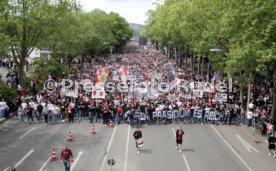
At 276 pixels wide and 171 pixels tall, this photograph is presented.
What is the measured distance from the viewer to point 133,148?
22.9 meters

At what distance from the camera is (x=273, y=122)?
27203 millimetres

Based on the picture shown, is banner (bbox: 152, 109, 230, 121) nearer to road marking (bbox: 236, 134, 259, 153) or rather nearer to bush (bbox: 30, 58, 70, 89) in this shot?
road marking (bbox: 236, 134, 259, 153)

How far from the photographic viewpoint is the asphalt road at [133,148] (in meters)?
19.9

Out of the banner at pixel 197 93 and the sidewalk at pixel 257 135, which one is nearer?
the sidewalk at pixel 257 135

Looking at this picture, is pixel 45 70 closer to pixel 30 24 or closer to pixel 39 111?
pixel 30 24

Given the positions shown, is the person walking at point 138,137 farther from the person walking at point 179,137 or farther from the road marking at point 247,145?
the road marking at point 247,145

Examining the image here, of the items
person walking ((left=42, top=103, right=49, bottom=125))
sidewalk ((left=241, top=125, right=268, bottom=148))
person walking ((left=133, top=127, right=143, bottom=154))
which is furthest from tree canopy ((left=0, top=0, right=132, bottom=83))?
sidewalk ((left=241, top=125, right=268, bottom=148))

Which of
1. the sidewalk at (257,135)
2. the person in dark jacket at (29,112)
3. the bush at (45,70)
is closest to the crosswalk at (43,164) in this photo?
the person in dark jacket at (29,112)

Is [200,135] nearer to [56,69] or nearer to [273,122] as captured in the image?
[273,122]

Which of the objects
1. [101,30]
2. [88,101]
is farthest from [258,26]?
[101,30]

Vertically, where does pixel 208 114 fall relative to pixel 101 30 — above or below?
below

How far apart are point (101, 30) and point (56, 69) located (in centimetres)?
4249

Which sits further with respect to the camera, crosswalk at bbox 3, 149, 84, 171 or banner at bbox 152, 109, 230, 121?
banner at bbox 152, 109, 230, 121

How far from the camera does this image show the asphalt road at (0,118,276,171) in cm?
1992
